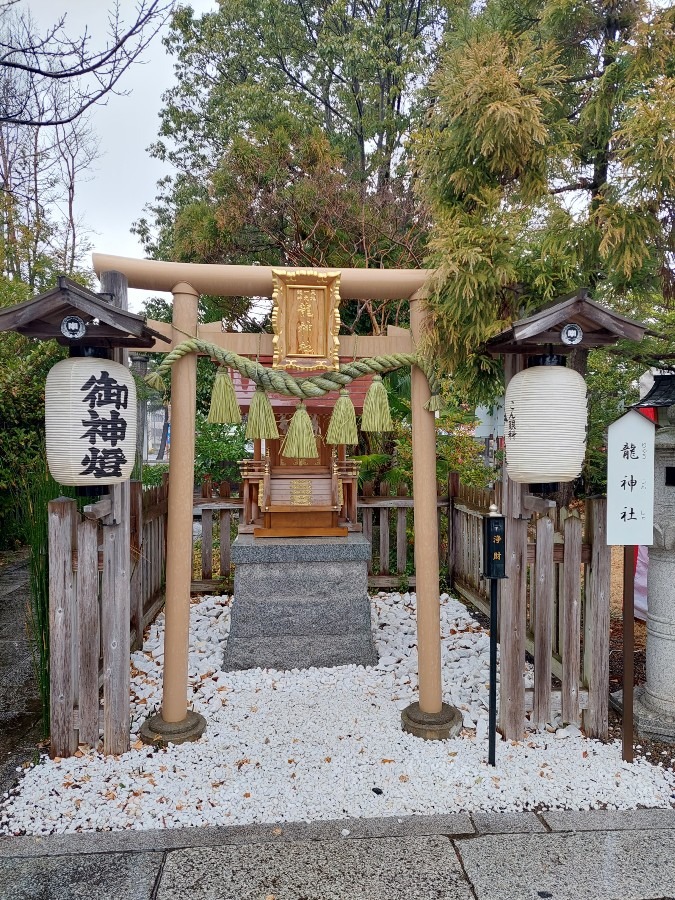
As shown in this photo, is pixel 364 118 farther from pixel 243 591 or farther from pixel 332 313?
pixel 243 591

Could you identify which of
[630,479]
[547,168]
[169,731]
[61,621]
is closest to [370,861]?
[169,731]

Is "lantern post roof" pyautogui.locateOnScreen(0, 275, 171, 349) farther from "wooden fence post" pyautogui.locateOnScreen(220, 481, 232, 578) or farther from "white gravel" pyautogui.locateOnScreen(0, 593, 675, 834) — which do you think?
"wooden fence post" pyautogui.locateOnScreen(220, 481, 232, 578)

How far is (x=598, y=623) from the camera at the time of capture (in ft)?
12.2

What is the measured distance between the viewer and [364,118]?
12.3 metres

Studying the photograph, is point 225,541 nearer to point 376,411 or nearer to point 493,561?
point 376,411

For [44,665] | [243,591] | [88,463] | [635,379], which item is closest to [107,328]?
[88,463]

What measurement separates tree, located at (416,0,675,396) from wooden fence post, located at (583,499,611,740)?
1.37 metres

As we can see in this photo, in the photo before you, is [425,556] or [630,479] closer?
[630,479]

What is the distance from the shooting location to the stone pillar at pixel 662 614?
3.78 metres

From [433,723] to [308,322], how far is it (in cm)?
295

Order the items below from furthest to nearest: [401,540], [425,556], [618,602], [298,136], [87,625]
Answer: [298,136] < [401,540] < [618,602] < [425,556] < [87,625]

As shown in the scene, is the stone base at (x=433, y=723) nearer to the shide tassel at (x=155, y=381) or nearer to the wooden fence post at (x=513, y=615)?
the wooden fence post at (x=513, y=615)

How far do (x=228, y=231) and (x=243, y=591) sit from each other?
715 cm

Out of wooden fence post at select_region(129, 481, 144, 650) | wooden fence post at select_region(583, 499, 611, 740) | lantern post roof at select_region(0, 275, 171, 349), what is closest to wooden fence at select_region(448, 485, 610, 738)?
wooden fence post at select_region(583, 499, 611, 740)
